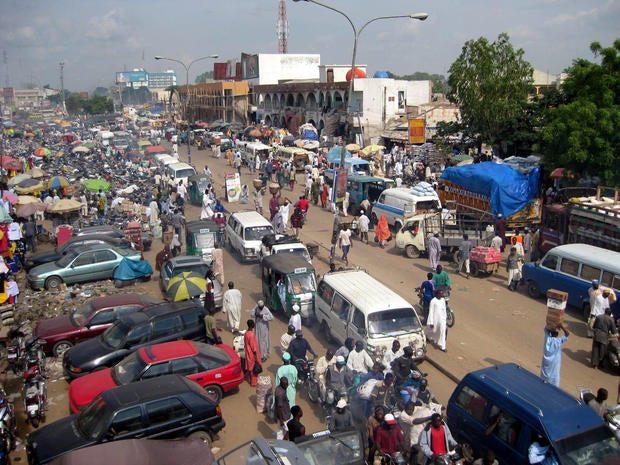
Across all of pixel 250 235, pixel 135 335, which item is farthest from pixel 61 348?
pixel 250 235

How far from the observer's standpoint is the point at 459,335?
12578mm

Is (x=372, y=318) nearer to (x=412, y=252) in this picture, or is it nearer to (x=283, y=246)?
(x=283, y=246)

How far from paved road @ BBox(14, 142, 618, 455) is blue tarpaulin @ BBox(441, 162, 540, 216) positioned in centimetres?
365

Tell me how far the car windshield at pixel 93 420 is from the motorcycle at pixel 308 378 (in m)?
3.39

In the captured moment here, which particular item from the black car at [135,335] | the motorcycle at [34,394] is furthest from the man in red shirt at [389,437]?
the motorcycle at [34,394]

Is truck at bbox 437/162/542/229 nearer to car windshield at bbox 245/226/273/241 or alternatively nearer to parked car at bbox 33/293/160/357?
car windshield at bbox 245/226/273/241

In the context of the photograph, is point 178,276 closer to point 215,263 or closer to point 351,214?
point 215,263

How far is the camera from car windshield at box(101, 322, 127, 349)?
35.6 ft

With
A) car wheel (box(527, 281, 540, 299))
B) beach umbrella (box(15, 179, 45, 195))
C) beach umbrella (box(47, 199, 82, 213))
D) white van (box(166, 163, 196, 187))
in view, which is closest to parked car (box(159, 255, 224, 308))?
car wheel (box(527, 281, 540, 299))

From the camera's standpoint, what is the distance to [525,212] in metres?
19.9

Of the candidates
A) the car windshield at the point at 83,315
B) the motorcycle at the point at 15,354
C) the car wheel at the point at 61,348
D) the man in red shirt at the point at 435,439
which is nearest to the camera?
the man in red shirt at the point at 435,439

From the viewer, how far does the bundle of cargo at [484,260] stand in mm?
16250

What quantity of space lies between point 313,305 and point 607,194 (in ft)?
41.4

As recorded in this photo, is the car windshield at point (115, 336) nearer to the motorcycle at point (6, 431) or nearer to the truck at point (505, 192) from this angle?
the motorcycle at point (6, 431)
